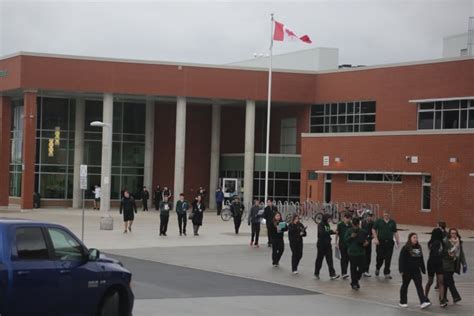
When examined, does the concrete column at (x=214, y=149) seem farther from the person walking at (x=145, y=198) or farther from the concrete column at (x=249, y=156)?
the person walking at (x=145, y=198)

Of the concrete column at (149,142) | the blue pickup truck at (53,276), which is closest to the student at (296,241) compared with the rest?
the blue pickup truck at (53,276)

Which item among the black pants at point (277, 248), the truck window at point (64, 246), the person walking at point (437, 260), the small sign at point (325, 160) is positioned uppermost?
the small sign at point (325, 160)

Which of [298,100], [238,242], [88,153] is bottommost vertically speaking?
[238,242]

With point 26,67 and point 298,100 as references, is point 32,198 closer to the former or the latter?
point 26,67

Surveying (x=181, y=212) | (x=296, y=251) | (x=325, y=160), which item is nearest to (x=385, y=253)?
(x=296, y=251)

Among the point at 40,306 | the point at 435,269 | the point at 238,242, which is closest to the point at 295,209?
the point at 238,242

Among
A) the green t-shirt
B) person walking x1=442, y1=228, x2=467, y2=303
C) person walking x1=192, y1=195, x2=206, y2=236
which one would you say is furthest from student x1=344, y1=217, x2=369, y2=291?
person walking x1=192, y1=195, x2=206, y2=236

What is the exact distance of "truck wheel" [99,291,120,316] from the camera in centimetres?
1119

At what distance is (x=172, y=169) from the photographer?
60844mm

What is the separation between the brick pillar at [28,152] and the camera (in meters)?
50.5

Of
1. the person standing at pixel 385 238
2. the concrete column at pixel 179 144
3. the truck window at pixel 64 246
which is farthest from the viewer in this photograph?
the concrete column at pixel 179 144

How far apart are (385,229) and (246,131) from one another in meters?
35.7

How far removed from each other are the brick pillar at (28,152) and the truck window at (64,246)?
135 ft

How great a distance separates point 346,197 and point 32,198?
1989 centimetres
